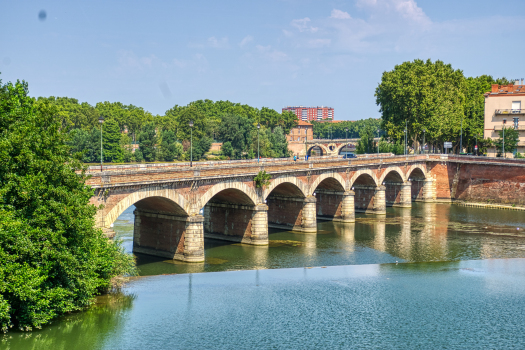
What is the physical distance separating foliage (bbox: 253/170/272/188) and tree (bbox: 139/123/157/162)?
77.6 metres

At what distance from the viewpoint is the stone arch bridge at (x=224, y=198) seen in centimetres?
4241

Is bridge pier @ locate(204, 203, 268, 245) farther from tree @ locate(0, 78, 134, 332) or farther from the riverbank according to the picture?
tree @ locate(0, 78, 134, 332)

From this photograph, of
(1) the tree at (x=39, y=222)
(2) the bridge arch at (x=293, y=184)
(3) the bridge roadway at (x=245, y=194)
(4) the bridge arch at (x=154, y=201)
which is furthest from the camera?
(2) the bridge arch at (x=293, y=184)

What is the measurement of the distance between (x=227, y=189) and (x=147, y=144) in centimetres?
7980

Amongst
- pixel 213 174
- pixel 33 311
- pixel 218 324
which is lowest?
pixel 218 324

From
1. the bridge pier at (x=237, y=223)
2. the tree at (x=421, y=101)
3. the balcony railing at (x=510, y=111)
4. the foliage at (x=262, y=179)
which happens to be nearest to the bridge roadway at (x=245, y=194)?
the bridge pier at (x=237, y=223)

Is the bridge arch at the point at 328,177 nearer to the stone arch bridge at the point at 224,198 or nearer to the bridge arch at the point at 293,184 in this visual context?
the stone arch bridge at the point at 224,198

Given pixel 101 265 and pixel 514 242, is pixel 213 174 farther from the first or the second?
pixel 514 242

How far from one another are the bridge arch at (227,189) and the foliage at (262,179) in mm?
885

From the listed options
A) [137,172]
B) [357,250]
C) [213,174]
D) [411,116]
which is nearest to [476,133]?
[411,116]

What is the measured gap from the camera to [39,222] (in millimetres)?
29406

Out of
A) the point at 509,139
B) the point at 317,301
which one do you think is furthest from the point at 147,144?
the point at 317,301

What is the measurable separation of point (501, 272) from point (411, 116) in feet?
220

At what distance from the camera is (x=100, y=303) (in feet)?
114
